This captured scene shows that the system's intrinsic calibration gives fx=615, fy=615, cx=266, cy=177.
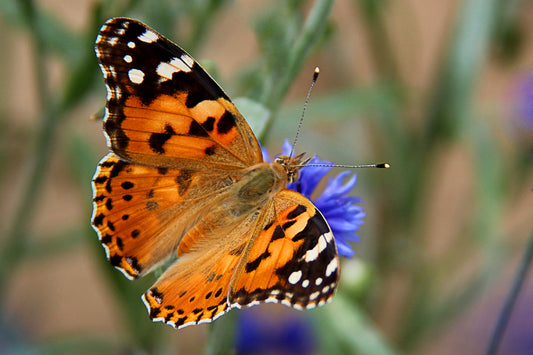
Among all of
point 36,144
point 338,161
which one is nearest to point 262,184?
point 36,144

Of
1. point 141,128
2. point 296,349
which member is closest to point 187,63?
point 141,128

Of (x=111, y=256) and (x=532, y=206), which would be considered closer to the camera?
(x=111, y=256)

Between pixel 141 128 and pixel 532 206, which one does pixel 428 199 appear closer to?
pixel 532 206

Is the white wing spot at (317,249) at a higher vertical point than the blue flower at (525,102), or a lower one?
lower

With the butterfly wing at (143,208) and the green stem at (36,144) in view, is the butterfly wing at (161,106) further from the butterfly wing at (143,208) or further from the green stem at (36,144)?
the green stem at (36,144)

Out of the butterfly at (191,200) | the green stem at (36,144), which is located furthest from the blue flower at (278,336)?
the butterfly at (191,200)

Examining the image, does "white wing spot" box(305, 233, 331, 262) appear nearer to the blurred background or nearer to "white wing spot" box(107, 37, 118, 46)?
the blurred background

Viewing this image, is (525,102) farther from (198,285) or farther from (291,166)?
(198,285)

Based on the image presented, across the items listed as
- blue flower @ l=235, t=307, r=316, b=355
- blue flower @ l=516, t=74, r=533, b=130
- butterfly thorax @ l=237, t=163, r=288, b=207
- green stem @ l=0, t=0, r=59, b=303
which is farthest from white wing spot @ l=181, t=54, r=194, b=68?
blue flower @ l=235, t=307, r=316, b=355
